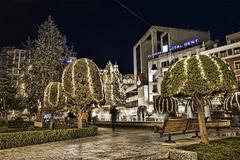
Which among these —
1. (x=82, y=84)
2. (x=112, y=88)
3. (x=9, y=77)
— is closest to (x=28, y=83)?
(x=9, y=77)

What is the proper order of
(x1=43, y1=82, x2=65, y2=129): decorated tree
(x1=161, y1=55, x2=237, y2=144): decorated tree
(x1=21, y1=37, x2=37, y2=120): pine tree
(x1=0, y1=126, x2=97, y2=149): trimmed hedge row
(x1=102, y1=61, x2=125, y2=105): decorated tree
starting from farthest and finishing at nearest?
(x1=102, y1=61, x2=125, y2=105): decorated tree, (x1=21, y1=37, x2=37, y2=120): pine tree, (x1=43, y1=82, x2=65, y2=129): decorated tree, (x1=0, y1=126, x2=97, y2=149): trimmed hedge row, (x1=161, y1=55, x2=237, y2=144): decorated tree

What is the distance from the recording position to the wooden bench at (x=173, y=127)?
1086cm

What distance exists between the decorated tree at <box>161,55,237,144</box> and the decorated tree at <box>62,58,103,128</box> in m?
6.54

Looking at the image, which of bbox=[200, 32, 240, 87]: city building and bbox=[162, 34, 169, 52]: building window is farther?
bbox=[162, 34, 169, 52]: building window

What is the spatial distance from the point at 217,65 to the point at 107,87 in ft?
120

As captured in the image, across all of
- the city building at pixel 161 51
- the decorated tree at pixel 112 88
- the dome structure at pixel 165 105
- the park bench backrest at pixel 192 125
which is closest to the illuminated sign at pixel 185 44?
the city building at pixel 161 51

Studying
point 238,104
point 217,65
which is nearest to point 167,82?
point 217,65

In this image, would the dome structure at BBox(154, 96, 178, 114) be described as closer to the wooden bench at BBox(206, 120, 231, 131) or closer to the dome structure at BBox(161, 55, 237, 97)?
the wooden bench at BBox(206, 120, 231, 131)

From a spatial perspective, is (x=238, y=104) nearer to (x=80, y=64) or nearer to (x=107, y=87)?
(x=80, y=64)

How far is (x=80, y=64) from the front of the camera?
15500 millimetres

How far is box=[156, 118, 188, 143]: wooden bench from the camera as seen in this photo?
10.9 metres

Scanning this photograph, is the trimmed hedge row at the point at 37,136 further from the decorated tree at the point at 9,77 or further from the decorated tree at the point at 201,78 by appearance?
the decorated tree at the point at 9,77

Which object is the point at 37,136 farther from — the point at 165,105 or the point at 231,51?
the point at 231,51

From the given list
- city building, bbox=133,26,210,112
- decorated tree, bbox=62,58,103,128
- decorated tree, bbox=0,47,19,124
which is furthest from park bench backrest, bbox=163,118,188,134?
city building, bbox=133,26,210,112
